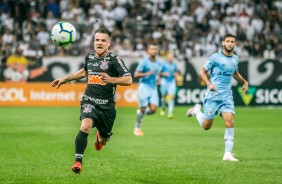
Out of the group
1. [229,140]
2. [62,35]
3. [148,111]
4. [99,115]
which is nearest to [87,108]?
[99,115]

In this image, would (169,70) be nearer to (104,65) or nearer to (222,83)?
(222,83)

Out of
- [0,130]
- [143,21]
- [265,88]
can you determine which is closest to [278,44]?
[265,88]

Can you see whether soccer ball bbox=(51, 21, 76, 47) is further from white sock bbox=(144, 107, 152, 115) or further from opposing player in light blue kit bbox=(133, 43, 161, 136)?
white sock bbox=(144, 107, 152, 115)

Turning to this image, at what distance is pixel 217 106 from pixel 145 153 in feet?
6.34

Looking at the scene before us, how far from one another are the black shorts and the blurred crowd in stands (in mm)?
20612

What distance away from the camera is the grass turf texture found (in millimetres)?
10625

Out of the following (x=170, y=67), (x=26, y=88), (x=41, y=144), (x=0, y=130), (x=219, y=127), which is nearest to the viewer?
(x=41, y=144)

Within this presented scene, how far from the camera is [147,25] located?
3544 cm

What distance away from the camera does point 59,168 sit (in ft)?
37.8

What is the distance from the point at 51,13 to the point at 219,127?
14451 mm

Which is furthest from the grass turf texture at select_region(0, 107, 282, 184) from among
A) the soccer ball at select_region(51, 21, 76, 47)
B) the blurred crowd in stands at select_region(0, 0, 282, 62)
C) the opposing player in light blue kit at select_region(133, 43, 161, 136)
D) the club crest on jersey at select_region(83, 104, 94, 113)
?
the blurred crowd in stands at select_region(0, 0, 282, 62)

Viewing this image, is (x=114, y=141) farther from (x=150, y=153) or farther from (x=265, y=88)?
(x=265, y=88)

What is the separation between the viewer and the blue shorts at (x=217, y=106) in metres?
13.5

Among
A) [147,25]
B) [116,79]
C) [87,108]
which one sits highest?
[116,79]
